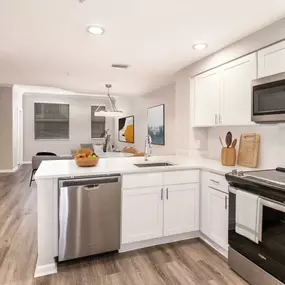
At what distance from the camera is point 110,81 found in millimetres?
4828

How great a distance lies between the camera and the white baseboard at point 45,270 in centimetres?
218

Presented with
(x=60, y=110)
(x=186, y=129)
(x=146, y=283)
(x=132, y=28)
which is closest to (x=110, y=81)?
(x=186, y=129)

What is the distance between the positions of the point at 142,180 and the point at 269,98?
1.44m

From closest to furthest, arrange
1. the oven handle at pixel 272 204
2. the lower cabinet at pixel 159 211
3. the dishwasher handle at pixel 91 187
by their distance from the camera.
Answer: the oven handle at pixel 272 204 → the dishwasher handle at pixel 91 187 → the lower cabinet at pixel 159 211

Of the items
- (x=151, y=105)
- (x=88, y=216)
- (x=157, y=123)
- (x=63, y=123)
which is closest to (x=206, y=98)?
(x=88, y=216)

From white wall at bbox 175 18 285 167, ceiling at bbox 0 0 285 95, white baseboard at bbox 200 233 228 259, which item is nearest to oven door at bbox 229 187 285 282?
white baseboard at bbox 200 233 228 259

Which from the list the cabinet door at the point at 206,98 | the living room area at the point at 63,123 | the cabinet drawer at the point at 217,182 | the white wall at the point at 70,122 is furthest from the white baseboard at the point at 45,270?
the white wall at the point at 70,122

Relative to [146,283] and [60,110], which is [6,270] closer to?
[146,283]

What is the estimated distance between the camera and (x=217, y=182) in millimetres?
2559

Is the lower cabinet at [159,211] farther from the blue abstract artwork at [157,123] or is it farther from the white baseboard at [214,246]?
the blue abstract artwork at [157,123]

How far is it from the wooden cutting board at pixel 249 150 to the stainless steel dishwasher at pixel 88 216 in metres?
1.46

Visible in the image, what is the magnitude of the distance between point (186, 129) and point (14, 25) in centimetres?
253

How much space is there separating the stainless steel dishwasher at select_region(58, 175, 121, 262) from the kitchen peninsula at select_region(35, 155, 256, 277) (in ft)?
0.18

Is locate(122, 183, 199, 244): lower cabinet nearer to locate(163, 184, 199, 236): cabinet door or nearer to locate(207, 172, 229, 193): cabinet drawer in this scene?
locate(163, 184, 199, 236): cabinet door
